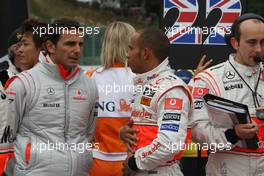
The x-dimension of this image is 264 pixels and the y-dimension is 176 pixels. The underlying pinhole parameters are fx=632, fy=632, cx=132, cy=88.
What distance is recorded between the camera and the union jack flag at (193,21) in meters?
5.63

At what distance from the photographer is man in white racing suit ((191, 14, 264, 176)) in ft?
13.8

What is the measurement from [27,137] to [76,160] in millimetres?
378

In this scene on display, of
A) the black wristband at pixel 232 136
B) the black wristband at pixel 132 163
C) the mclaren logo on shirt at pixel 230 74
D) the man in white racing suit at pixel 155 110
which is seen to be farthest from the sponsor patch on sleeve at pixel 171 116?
the mclaren logo on shirt at pixel 230 74

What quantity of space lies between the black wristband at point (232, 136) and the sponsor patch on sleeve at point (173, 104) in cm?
46

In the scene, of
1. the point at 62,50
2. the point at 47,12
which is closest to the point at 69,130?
the point at 62,50

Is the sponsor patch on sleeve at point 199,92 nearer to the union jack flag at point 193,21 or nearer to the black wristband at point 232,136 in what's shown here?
the black wristband at point 232,136

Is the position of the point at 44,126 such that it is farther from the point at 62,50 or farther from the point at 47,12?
the point at 47,12

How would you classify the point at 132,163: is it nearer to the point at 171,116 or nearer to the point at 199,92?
the point at 171,116

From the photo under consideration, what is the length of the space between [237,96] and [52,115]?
1.26 m
